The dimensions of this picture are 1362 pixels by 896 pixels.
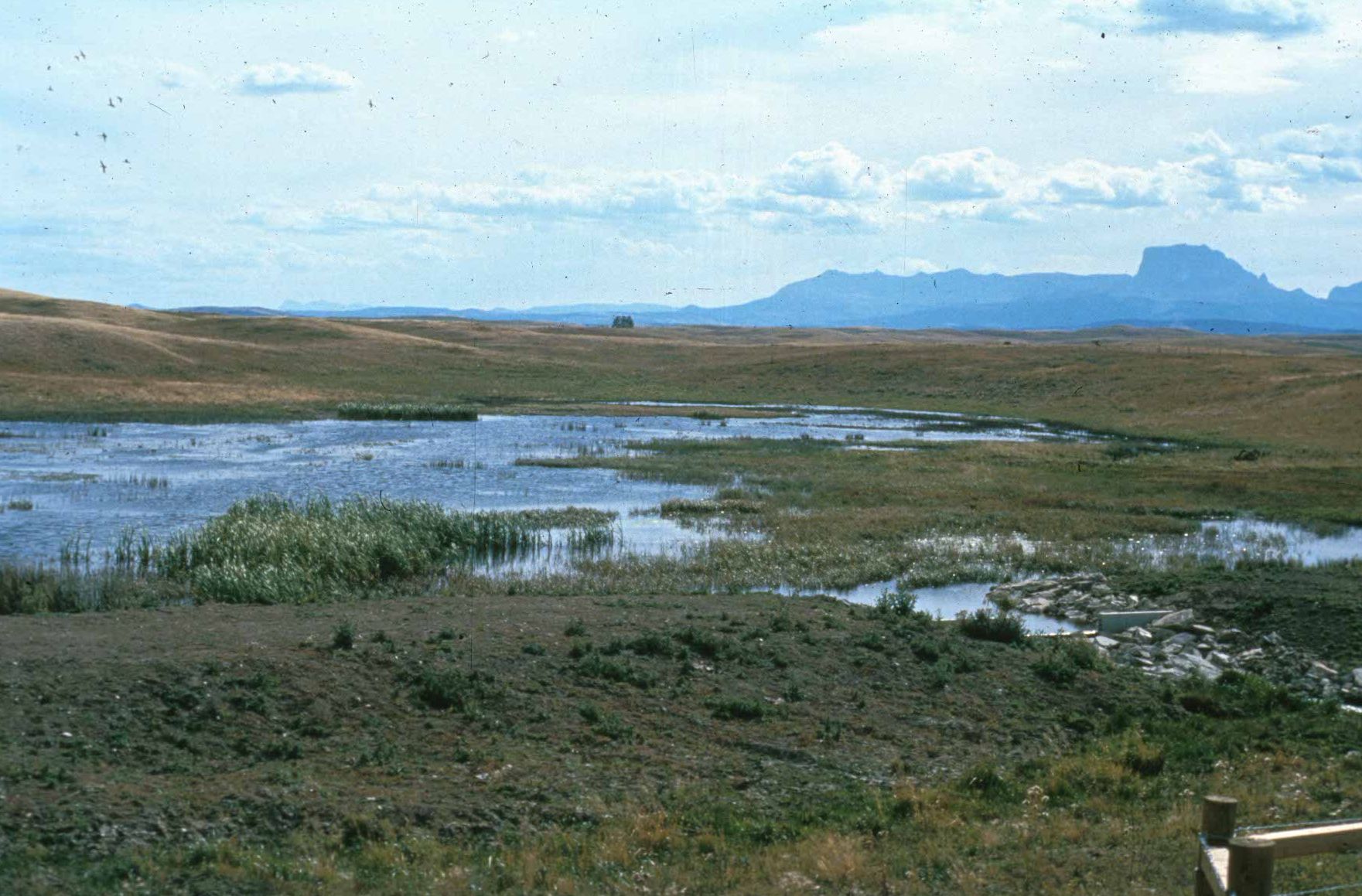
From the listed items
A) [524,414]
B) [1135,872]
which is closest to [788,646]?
[1135,872]

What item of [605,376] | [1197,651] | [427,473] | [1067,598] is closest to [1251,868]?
[1197,651]

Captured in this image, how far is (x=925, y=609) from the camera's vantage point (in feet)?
82.8

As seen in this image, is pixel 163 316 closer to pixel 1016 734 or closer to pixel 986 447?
pixel 986 447

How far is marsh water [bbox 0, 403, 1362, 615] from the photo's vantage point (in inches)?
1241

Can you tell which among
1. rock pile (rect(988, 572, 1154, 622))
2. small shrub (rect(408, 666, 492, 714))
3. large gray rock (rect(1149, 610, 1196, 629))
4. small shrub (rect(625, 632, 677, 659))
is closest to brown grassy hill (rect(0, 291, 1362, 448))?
rock pile (rect(988, 572, 1154, 622))

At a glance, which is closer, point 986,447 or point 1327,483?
point 1327,483

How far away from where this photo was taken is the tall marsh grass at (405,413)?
7075cm

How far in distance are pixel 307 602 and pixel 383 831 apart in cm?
1057

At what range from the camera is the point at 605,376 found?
110625mm

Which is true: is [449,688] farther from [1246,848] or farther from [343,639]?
[1246,848]

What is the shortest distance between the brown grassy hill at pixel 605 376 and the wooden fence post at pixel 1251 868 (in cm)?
5649

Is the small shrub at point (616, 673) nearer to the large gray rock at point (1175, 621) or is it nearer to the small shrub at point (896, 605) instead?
the small shrub at point (896, 605)

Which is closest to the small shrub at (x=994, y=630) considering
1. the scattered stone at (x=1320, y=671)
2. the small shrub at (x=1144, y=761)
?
the scattered stone at (x=1320, y=671)

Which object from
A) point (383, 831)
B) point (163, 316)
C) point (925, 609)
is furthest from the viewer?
point (163, 316)
